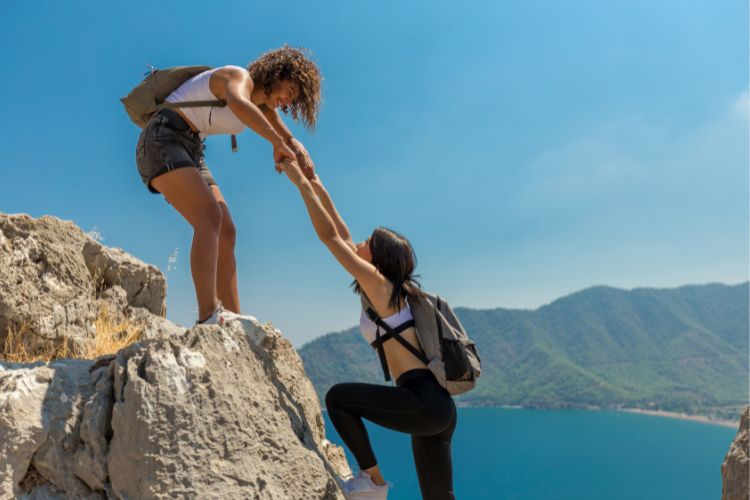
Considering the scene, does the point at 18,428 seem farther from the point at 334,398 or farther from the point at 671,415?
the point at 671,415

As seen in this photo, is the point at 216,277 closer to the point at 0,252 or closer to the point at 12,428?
the point at 12,428

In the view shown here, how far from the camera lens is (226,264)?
4152 millimetres

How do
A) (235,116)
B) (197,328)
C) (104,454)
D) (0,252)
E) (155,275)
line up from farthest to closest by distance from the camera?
1. (155,275)
2. (0,252)
3. (235,116)
4. (197,328)
5. (104,454)

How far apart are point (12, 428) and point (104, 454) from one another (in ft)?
1.42

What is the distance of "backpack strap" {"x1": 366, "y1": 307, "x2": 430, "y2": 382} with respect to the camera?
3.45 metres

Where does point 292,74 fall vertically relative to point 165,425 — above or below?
above

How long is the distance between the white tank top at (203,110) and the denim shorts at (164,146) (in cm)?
8

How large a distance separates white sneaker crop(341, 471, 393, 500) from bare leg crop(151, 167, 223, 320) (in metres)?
1.30

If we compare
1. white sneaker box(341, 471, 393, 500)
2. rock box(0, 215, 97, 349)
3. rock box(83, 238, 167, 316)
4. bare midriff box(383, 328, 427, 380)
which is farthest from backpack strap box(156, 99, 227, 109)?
rock box(83, 238, 167, 316)

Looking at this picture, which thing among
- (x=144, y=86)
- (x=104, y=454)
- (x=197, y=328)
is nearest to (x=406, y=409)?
(x=197, y=328)

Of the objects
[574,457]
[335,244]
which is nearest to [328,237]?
[335,244]

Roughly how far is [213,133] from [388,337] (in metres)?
1.82

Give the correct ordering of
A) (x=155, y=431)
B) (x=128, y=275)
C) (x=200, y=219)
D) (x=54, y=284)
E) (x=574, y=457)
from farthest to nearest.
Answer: (x=574, y=457)
(x=128, y=275)
(x=54, y=284)
(x=200, y=219)
(x=155, y=431)

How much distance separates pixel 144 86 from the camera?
13.4 ft
